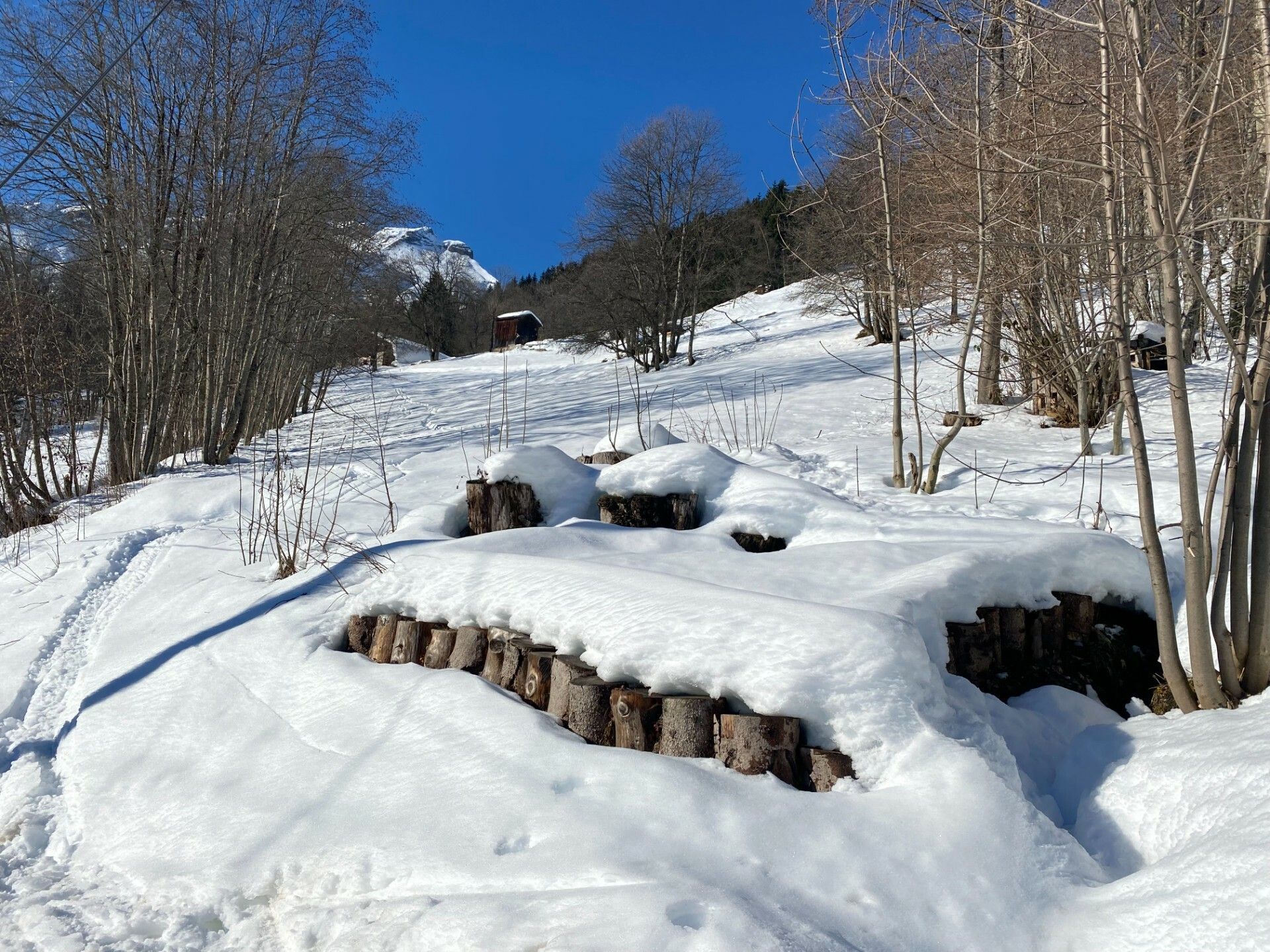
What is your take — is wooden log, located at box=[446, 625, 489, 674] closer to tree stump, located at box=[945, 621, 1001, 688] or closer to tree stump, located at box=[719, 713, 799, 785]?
tree stump, located at box=[719, 713, 799, 785]

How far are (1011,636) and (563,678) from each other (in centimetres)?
157

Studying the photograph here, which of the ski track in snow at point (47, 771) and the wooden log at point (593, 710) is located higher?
the wooden log at point (593, 710)

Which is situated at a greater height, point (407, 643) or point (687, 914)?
point (407, 643)

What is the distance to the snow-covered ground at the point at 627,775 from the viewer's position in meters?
1.73

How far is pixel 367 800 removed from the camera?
2.30 meters

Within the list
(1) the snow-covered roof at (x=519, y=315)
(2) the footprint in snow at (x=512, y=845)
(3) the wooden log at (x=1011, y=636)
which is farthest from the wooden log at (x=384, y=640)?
(1) the snow-covered roof at (x=519, y=315)

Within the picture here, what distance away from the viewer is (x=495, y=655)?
2891 mm

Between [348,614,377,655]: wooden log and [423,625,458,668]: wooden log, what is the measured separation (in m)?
0.41

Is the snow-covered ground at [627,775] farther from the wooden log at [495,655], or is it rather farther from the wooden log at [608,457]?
the wooden log at [608,457]

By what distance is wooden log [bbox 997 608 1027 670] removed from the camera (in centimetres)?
Result: 284

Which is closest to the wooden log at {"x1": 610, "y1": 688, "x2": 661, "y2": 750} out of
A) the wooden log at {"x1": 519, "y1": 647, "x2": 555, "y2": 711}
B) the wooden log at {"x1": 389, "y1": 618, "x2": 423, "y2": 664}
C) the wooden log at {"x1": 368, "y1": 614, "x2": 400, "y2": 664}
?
the wooden log at {"x1": 519, "y1": 647, "x2": 555, "y2": 711}

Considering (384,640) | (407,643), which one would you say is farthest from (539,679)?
(384,640)

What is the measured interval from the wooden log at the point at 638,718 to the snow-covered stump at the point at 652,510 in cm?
208

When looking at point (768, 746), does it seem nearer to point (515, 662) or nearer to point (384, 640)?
point (515, 662)
